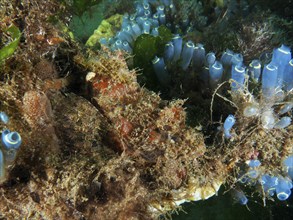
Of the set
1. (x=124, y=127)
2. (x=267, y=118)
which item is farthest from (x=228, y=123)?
(x=124, y=127)

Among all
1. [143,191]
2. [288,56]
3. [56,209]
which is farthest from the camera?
[288,56]

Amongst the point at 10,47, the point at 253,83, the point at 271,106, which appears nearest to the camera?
the point at 10,47

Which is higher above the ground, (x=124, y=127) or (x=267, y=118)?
(x=124, y=127)

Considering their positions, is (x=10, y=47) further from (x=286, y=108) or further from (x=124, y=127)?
(x=286, y=108)

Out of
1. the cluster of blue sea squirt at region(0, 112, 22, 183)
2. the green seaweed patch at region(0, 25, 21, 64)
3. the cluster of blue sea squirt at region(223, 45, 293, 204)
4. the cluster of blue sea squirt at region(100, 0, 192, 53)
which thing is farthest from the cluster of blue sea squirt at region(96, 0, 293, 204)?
the cluster of blue sea squirt at region(0, 112, 22, 183)

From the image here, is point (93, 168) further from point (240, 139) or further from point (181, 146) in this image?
point (240, 139)

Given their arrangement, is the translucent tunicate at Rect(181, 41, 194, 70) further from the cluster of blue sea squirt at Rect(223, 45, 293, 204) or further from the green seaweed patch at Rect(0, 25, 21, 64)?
the green seaweed patch at Rect(0, 25, 21, 64)

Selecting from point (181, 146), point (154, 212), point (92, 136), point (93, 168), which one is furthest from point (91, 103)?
point (154, 212)
